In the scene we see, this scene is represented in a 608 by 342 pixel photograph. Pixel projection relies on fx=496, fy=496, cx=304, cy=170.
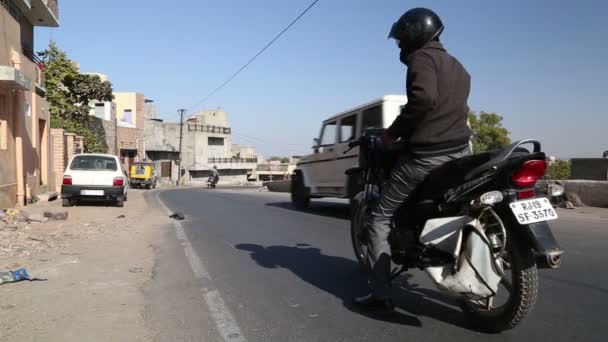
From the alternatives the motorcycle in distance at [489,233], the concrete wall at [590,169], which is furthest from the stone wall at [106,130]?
the motorcycle in distance at [489,233]

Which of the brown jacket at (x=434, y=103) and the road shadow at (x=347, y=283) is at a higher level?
the brown jacket at (x=434, y=103)

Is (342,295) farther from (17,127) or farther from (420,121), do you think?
(17,127)

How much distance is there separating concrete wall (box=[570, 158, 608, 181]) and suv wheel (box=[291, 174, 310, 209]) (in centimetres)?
783

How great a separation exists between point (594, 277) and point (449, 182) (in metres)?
2.49

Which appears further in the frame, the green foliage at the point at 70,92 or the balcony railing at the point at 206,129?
the balcony railing at the point at 206,129

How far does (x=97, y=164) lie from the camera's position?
14227 millimetres

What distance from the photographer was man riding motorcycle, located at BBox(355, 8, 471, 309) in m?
3.32

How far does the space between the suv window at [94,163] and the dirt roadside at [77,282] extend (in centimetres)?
470

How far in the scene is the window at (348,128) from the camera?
10.3m

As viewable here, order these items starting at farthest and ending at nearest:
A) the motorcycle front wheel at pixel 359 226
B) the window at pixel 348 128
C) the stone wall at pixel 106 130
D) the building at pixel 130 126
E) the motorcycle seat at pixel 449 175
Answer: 1. the building at pixel 130 126
2. the stone wall at pixel 106 130
3. the window at pixel 348 128
4. the motorcycle front wheel at pixel 359 226
5. the motorcycle seat at pixel 449 175

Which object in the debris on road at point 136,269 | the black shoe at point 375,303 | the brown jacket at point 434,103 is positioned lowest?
the debris on road at point 136,269

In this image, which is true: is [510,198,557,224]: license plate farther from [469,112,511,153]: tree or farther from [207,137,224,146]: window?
[207,137,224,146]: window

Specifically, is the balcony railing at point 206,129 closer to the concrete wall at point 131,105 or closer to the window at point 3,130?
the concrete wall at point 131,105

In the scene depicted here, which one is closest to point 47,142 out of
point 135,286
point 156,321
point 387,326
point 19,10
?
point 19,10
